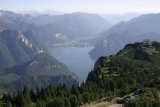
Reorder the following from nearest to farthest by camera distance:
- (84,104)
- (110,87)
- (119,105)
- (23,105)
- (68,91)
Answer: (119,105)
(84,104)
(23,105)
(68,91)
(110,87)

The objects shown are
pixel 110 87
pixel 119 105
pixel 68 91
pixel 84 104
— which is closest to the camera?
pixel 119 105

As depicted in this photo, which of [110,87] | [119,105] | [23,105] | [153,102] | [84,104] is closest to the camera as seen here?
[153,102]

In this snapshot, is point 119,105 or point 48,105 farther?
point 48,105

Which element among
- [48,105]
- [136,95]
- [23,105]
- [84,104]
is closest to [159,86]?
[136,95]

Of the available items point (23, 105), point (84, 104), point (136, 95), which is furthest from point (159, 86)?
point (23, 105)

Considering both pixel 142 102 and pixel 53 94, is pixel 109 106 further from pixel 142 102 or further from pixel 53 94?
pixel 53 94

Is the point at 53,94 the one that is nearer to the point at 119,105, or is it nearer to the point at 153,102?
the point at 119,105

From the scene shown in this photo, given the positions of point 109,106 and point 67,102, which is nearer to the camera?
point 109,106

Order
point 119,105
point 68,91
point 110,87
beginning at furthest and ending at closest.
A: 1. point 110,87
2. point 68,91
3. point 119,105
